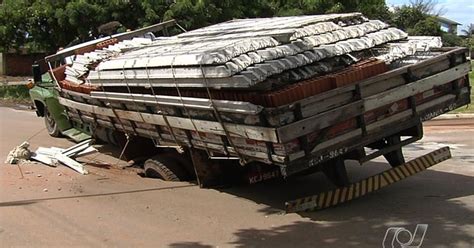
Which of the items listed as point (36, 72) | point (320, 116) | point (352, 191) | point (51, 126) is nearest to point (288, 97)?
Result: point (320, 116)

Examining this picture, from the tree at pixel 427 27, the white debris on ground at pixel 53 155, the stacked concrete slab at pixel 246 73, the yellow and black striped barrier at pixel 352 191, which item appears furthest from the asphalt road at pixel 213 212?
the tree at pixel 427 27

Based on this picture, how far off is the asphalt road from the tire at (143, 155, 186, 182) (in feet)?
0.49

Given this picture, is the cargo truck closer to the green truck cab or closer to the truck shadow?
the truck shadow

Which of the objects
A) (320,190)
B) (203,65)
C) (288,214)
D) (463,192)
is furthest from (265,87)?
(463,192)

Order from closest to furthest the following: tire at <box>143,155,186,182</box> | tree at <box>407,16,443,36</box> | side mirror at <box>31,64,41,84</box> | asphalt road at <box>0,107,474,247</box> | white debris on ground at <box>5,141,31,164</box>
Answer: asphalt road at <box>0,107,474,247</box> < tire at <box>143,155,186,182</box> < white debris on ground at <box>5,141,31,164</box> < side mirror at <box>31,64,41,84</box> < tree at <box>407,16,443,36</box>

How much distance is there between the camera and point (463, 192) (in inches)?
262

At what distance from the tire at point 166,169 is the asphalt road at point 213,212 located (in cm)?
15

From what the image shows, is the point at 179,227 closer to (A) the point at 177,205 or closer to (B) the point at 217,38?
(A) the point at 177,205

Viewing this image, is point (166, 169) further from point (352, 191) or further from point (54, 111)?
point (54, 111)

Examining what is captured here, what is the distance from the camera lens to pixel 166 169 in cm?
782

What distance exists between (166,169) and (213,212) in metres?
1.68

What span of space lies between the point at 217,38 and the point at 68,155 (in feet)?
12.9

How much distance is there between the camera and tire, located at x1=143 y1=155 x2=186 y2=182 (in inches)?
306

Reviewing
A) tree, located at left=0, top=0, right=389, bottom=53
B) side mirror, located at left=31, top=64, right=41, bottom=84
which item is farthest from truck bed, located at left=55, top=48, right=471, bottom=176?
tree, located at left=0, top=0, right=389, bottom=53
